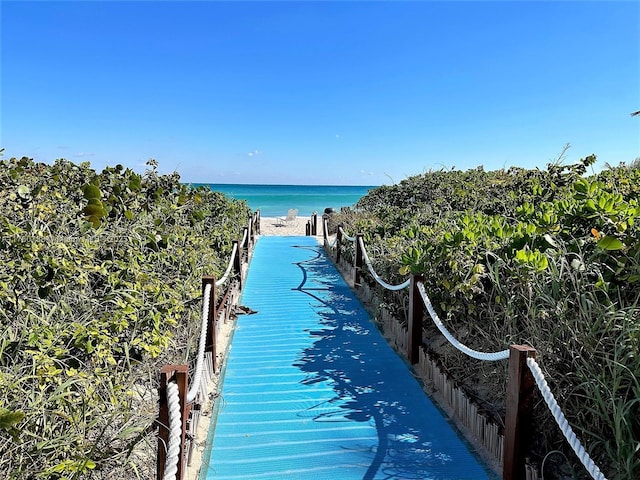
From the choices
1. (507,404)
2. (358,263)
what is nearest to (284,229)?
(358,263)

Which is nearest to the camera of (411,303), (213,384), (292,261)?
(213,384)

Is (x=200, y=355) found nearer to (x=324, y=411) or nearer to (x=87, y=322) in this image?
(x=87, y=322)

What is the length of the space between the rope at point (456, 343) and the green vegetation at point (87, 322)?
6.44ft

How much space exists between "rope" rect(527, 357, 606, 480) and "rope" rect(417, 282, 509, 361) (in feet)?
0.93

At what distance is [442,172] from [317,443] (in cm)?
947

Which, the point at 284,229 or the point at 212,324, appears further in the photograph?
the point at 284,229

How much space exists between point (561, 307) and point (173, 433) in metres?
2.31

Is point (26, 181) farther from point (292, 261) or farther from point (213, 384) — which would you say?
point (292, 261)

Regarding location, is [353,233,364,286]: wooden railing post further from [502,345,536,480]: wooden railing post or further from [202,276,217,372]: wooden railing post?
[502,345,536,480]: wooden railing post

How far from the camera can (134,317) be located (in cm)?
259

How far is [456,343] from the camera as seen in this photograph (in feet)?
10.2

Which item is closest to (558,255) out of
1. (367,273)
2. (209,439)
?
(209,439)

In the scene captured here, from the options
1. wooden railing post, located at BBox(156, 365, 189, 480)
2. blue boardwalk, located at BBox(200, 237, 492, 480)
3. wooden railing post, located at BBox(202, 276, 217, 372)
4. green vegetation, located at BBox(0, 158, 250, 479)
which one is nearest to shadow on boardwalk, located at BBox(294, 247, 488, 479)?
blue boardwalk, located at BBox(200, 237, 492, 480)

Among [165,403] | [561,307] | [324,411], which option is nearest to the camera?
[165,403]
